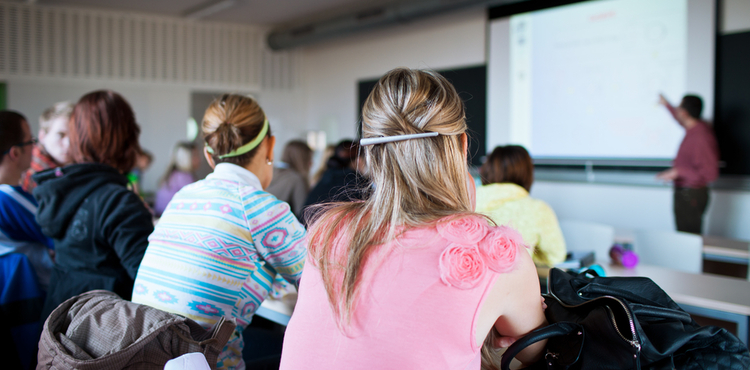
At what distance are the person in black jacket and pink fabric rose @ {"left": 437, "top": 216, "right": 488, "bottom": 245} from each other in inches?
45.8

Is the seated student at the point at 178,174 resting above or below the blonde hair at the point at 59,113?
below

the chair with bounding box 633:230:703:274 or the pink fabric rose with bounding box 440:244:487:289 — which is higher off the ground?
the pink fabric rose with bounding box 440:244:487:289

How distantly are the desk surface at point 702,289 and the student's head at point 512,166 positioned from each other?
24.1 inches

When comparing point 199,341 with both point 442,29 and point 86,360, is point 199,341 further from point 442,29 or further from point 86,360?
point 442,29

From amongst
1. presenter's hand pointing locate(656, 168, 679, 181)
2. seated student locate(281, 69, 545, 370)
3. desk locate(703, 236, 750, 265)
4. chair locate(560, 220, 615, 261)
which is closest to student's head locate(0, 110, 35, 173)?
seated student locate(281, 69, 545, 370)

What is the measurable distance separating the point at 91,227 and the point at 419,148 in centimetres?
127

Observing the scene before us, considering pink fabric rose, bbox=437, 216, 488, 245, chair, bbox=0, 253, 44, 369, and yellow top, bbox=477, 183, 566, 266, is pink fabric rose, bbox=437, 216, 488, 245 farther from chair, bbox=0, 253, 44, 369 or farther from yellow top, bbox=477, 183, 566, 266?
chair, bbox=0, 253, 44, 369

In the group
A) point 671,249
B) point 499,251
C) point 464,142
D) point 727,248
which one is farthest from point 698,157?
point 499,251

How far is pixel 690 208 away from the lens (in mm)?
4379

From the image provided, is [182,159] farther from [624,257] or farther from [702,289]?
[702,289]

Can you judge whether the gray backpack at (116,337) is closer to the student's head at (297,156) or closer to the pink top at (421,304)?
the pink top at (421,304)

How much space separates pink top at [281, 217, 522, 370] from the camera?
0.90m

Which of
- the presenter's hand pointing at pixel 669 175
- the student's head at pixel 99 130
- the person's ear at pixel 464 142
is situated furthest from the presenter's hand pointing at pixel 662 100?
the student's head at pixel 99 130

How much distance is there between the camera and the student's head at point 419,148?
1015 millimetres
